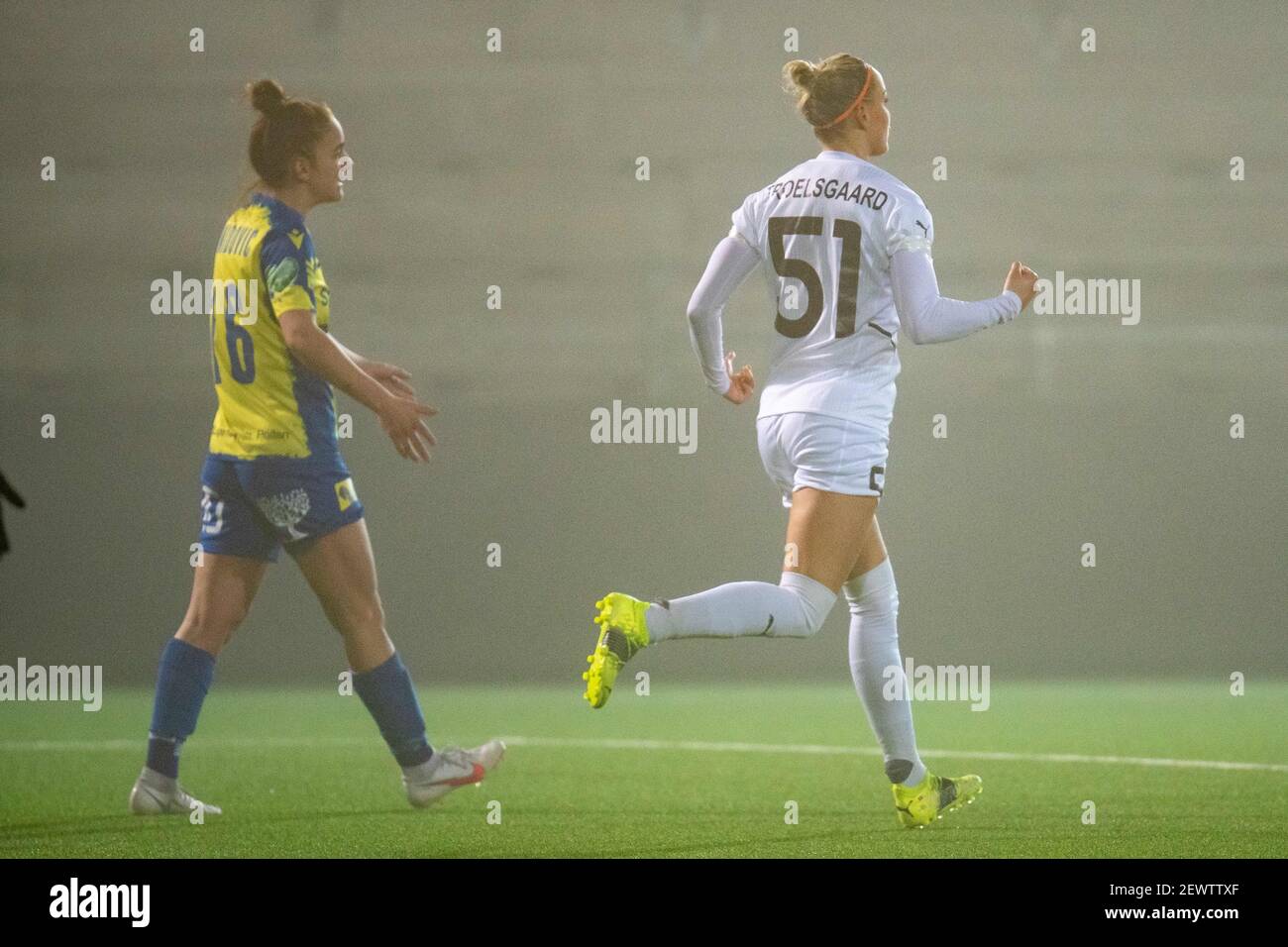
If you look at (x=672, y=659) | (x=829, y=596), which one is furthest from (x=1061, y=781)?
(x=672, y=659)

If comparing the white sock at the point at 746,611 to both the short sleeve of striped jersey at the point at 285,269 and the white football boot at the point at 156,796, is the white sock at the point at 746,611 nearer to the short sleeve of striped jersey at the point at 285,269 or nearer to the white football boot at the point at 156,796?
the short sleeve of striped jersey at the point at 285,269

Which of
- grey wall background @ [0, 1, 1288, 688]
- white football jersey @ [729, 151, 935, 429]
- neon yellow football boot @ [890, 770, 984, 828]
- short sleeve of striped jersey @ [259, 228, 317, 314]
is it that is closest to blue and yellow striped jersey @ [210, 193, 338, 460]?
short sleeve of striped jersey @ [259, 228, 317, 314]

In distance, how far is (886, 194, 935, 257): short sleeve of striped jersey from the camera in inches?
155

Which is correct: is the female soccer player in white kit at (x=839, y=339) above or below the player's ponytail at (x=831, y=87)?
below

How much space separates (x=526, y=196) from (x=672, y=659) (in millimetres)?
2645

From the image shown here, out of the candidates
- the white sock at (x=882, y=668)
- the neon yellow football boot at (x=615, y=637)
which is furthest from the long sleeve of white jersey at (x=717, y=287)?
the neon yellow football boot at (x=615, y=637)

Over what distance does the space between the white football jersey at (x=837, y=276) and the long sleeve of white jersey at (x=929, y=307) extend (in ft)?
0.15

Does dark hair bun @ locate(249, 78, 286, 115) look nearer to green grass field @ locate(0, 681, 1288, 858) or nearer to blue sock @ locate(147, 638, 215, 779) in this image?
blue sock @ locate(147, 638, 215, 779)

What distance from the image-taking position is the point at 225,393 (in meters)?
4.24

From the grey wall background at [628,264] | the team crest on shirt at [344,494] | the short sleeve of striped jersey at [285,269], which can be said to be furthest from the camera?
the grey wall background at [628,264]

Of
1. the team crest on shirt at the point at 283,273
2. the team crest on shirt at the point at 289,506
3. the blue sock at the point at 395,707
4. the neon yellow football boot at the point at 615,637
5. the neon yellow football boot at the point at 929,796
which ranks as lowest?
the neon yellow football boot at the point at 929,796

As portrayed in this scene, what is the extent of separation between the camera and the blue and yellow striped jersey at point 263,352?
4156 mm

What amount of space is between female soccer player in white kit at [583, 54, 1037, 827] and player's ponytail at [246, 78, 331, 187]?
0.99 metres
